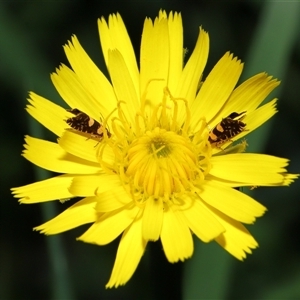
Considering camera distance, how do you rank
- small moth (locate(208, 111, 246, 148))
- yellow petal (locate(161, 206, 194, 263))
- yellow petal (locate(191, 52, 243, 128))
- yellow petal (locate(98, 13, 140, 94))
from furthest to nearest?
yellow petal (locate(98, 13, 140, 94)) < yellow petal (locate(191, 52, 243, 128)) < small moth (locate(208, 111, 246, 148)) < yellow petal (locate(161, 206, 194, 263))

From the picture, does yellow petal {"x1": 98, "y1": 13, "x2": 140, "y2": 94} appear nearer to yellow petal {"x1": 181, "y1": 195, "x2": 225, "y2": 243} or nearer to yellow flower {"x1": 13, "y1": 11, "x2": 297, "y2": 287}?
yellow flower {"x1": 13, "y1": 11, "x2": 297, "y2": 287}

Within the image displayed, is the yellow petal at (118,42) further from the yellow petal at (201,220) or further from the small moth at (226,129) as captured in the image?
the yellow petal at (201,220)

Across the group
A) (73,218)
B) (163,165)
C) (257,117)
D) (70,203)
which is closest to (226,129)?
(257,117)

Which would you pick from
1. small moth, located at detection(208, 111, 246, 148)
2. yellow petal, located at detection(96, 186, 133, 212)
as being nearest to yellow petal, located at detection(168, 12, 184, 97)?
small moth, located at detection(208, 111, 246, 148)

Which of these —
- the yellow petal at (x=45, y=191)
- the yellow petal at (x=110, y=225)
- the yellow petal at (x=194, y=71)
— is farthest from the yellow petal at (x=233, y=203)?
the yellow petal at (x=45, y=191)

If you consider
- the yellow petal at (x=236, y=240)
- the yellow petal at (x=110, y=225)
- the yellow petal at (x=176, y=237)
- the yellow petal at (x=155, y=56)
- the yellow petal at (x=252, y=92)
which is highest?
the yellow petal at (x=155, y=56)

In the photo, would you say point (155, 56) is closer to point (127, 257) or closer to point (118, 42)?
point (118, 42)
